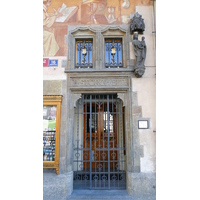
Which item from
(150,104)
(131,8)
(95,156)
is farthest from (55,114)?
(131,8)

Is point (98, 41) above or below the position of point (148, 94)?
above

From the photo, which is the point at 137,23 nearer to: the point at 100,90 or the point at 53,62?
the point at 100,90

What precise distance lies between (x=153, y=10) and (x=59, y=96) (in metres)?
4.34

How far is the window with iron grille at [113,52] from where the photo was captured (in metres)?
5.98

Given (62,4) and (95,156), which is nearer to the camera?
(95,156)

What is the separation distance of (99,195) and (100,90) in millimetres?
3209

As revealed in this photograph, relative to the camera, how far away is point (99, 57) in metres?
5.84

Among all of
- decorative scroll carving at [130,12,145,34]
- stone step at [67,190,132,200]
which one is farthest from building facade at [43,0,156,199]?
stone step at [67,190,132,200]

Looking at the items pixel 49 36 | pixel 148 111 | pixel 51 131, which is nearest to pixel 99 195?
pixel 51 131

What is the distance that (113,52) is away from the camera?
6090 mm

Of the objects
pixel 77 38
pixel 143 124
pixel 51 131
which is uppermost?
pixel 77 38

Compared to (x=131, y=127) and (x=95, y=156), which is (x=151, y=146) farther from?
(x=95, y=156)

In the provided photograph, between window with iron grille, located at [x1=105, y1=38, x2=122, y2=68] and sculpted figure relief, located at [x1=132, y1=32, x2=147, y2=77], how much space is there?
0.65m

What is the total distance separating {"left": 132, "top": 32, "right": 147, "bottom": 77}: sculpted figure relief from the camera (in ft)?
18.1
